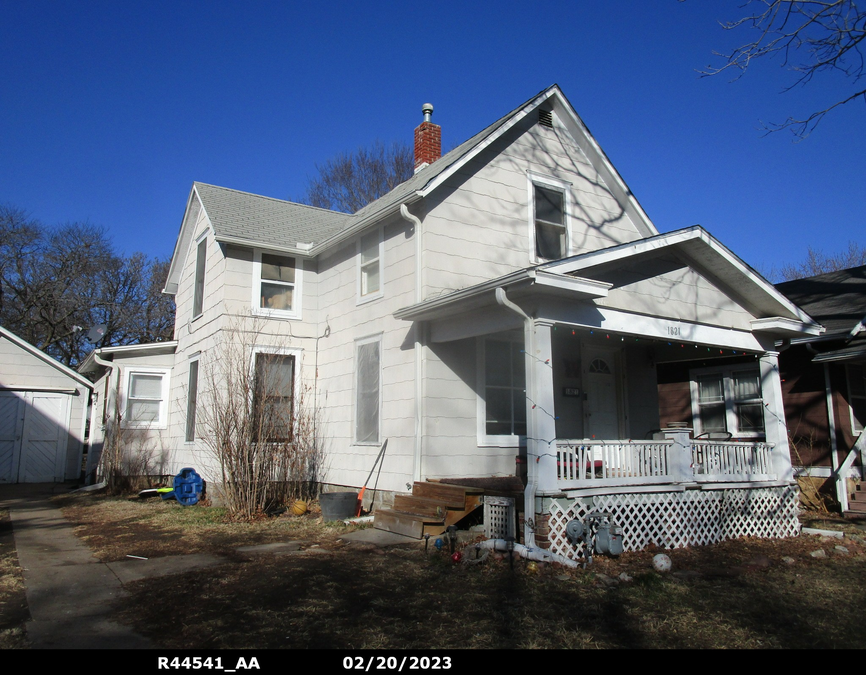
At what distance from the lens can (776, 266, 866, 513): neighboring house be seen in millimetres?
10500

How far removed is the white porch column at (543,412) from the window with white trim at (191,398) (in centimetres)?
816

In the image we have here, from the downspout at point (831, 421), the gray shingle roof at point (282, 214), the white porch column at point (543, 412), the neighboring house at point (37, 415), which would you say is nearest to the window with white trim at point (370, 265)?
the gray shingle roof at point (282, 214)

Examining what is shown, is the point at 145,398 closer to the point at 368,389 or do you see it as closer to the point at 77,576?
the point at 368,389

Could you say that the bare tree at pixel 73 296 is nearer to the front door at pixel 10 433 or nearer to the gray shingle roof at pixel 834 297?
the front door at pixel 10 433

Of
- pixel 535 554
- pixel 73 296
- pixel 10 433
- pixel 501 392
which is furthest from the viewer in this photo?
pixel 73 296

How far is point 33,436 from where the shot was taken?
665 inches

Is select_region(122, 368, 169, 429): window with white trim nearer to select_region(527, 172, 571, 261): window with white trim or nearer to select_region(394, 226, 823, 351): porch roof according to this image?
select_region(394, 226, 823, 351): porch roof

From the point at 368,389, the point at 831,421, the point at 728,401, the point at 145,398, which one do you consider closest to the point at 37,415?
the point at 145,398

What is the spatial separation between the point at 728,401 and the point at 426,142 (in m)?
7.75

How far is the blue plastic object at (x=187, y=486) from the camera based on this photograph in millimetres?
11953

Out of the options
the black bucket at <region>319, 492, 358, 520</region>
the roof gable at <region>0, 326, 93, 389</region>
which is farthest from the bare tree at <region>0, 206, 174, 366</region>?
the black bucket at <region>319, 492, 358, 520</region>

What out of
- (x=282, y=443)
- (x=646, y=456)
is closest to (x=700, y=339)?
(x=646, y=456)

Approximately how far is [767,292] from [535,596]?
20.8 feet

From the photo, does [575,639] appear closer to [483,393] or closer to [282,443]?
[483,393]
